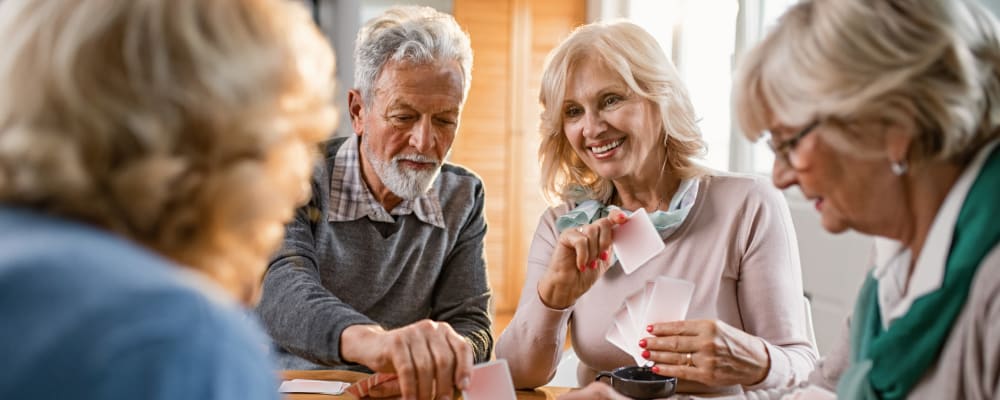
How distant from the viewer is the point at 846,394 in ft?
4.18

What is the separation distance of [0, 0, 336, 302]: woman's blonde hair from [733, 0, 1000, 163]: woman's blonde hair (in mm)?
704

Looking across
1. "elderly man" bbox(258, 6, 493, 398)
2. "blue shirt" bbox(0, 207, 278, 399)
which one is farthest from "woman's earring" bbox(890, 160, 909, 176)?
"elderly man" bbox(258, 6, 493, 398)

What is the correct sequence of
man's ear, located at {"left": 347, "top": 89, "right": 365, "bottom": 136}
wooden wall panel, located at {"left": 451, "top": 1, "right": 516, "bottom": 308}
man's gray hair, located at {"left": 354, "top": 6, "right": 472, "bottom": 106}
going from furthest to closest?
wooden wall panel, located at {"left": 451, "top": 1, "right": 516, "bottom": 308} < man's ear, located at {"left": 347, "top": 89, "right": 365, "bottom": 136} < man's gray hair, located at {"left": 354, "top": 6, "right": 472, "bottom": 106}

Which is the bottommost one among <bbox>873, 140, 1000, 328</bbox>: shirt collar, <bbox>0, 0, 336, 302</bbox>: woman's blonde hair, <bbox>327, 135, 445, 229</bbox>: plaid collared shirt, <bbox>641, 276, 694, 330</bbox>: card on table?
<bbox>641, 276, 694, 330</bbox>: card on table

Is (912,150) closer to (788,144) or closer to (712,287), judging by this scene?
(788,144)

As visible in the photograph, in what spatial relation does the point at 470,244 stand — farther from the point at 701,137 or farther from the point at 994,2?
the point at 994,2

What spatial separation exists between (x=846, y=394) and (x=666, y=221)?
2.89 ft

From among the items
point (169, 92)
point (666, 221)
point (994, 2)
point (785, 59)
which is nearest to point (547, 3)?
point (994, 2)

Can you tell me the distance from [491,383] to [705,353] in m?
0.46

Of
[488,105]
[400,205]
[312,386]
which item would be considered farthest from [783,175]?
[488,105]

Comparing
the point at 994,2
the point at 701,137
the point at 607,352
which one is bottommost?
the point at 607,352

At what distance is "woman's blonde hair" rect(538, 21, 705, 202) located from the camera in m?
2.17

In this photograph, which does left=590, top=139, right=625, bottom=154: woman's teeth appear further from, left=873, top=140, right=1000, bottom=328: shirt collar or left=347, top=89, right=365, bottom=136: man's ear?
left=873, top=140, right=1000, bottom=328: shirt collar

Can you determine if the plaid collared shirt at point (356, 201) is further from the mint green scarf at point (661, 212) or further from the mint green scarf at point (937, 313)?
the mint green scarf at point (937, 313)
